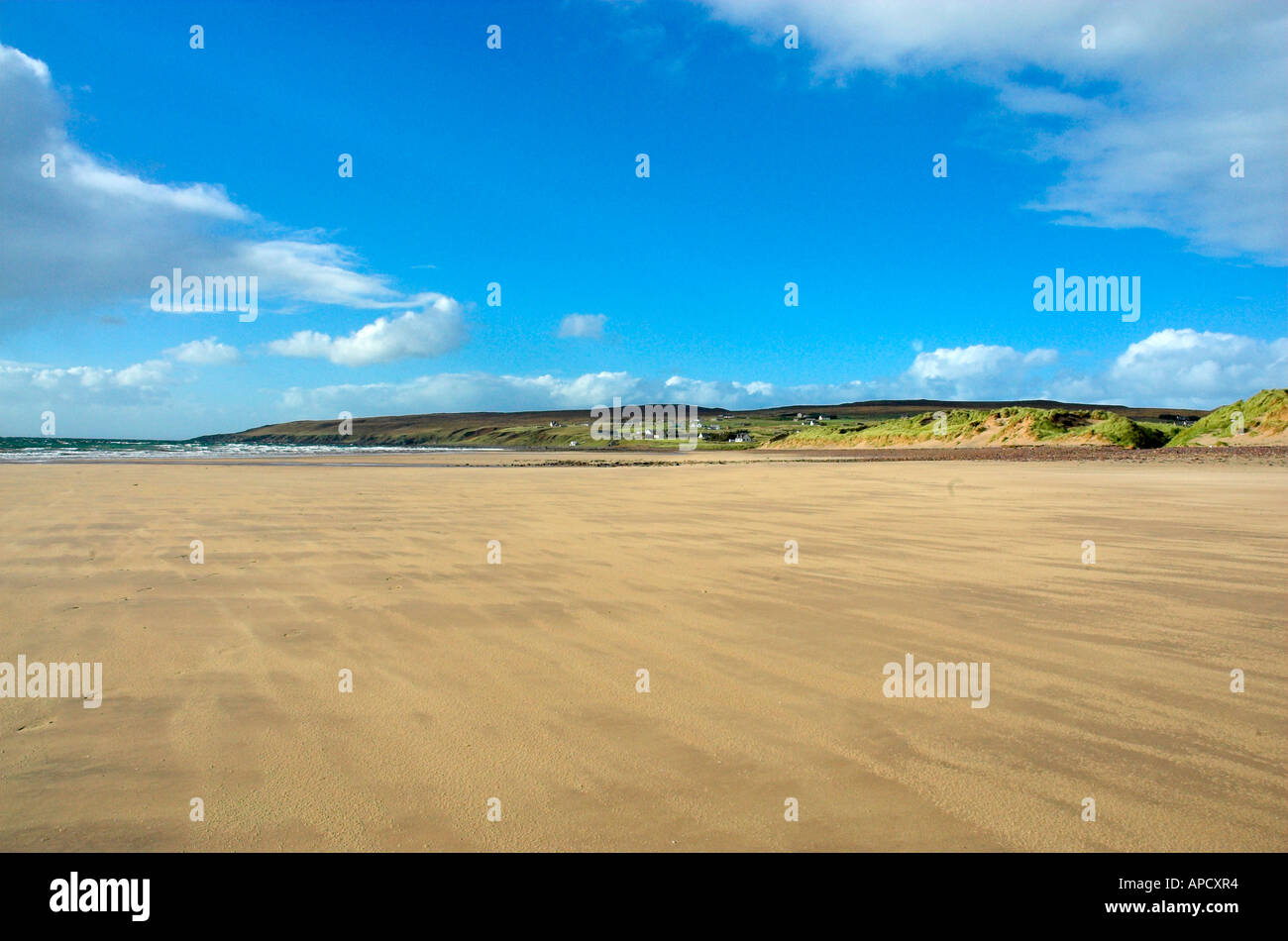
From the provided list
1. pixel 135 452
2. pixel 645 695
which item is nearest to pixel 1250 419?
pixel 645 695

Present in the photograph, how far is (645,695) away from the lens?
4.60m

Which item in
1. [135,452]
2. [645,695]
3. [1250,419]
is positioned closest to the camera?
[645,695]

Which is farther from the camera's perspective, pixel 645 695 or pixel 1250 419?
pixel 1250 419

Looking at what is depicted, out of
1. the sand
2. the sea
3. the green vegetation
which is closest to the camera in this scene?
the sand

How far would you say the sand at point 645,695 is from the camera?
10.4 feet

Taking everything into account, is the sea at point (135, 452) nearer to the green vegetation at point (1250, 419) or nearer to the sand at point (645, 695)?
the sand at point (645, 695)

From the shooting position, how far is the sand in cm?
316

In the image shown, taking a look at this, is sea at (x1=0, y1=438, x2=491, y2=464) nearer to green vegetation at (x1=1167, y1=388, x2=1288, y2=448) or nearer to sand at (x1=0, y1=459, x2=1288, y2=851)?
sand at (x1=0, y1=459, x2=1288, y2=851)

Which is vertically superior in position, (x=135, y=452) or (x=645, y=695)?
(x=135, y=452)

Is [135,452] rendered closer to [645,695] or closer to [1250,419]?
[645,695]

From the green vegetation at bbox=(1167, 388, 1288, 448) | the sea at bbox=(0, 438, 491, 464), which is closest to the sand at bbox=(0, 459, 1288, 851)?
the green vegetation at bbox=(1167, 388, 1288, 448)

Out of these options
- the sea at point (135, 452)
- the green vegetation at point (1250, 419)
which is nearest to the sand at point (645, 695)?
the green vegetation at point (1250, 419)

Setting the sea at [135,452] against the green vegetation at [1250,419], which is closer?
the green vegetation at [1250,419]

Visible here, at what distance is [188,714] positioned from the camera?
4242mm
